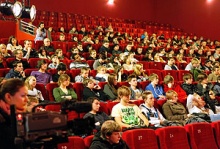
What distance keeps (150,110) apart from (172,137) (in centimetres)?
94

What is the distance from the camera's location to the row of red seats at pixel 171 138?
2.63 meters

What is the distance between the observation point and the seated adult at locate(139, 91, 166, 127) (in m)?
3.91

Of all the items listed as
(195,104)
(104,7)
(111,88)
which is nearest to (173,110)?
(195,104)

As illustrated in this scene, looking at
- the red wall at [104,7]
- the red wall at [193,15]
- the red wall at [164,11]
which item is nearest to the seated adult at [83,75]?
the red wall at [104,7]

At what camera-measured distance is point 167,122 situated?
376 cm

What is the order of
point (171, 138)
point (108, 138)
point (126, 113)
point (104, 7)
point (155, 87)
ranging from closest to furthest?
point (108, 138) < point (171, 138) < point (126, 113) < point (155, 87) < point (104, 7)

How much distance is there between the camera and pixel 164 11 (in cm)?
1305

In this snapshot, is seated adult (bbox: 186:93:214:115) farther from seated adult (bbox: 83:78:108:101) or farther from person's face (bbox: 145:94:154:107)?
seated adult (bbox: 83:78:108:101)

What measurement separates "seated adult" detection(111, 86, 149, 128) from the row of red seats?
22.1 inches

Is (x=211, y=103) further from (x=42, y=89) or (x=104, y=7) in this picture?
(x=104, y=7)

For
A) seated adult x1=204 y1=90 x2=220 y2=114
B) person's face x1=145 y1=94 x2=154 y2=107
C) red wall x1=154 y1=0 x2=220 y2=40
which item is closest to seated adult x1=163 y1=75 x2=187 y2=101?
seated adult x1=204 y1=90 x2=220 y2=114

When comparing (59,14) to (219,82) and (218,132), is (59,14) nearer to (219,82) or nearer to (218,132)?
(219,82)

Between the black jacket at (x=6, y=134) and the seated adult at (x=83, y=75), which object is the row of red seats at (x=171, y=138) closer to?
the black jacket at (x=6, y=134)

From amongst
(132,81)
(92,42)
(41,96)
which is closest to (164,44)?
(92,42)
